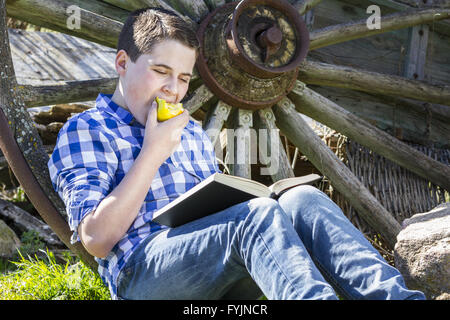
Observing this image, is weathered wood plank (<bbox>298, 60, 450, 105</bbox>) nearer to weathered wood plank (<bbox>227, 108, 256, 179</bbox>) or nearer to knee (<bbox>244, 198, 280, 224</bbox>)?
weathered wood plank (<bbox>227, 108, 256, 179</bbox>)

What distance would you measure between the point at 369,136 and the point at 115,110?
5.83 ft

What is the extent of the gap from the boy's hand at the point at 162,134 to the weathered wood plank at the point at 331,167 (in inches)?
53.8

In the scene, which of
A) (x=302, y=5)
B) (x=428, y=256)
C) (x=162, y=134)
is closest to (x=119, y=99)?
(x=162, y=134)

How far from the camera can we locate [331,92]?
3.90 meters

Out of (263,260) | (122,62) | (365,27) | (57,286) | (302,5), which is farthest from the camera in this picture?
(365,27)

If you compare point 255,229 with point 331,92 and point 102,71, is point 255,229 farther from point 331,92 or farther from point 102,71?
point 102,71

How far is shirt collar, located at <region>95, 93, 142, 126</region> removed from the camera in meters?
1.96

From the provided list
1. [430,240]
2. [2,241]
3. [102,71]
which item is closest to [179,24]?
[430,240]

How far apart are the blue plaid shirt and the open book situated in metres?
0.16

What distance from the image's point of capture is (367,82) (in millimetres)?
3408

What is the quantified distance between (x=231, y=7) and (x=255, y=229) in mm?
1749

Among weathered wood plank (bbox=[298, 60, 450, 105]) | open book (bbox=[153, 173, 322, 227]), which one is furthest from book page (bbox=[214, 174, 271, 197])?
weathered wood plank (bbox=[298, 60, 450, 105])

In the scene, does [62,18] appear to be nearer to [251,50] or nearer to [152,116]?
[251,50]

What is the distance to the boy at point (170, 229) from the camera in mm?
1529
